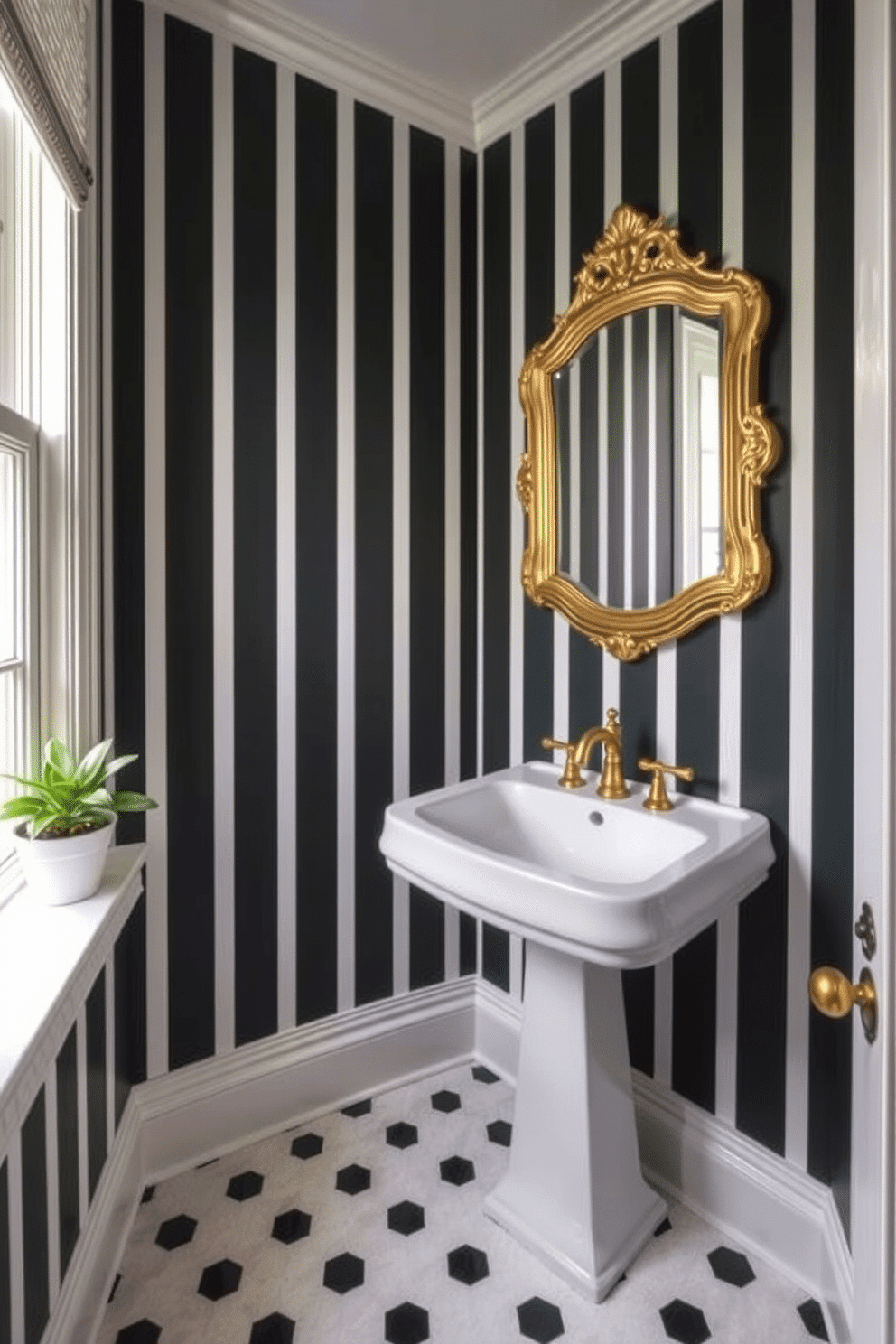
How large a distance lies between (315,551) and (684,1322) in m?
1.76

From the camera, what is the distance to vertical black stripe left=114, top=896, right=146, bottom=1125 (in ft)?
5.32

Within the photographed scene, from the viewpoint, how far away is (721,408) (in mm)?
1502

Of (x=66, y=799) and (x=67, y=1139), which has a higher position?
(x=66, y=799)

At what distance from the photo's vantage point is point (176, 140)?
1642 millimetres

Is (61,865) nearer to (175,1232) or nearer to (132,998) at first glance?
(132,998)

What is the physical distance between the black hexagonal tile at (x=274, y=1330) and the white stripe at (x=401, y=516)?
2.59 ft

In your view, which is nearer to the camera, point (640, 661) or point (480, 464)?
point (640, 661)

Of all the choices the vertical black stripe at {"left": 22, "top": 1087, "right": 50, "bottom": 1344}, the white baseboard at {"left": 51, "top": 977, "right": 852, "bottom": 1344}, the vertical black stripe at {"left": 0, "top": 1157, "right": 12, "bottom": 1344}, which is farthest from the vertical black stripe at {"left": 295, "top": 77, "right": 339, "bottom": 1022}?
the vertical black stripe at {"left": 0, "top": 1157, "right": 12, "bottom": 1344}

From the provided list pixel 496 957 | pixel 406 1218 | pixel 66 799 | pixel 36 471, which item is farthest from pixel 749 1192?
pixel 36 471

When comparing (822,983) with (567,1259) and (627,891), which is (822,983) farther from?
(567,1259)

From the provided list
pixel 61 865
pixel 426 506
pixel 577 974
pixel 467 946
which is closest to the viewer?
pixel 61 865

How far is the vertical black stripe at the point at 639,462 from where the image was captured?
5.45 feet

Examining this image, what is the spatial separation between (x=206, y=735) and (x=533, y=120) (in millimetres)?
1806

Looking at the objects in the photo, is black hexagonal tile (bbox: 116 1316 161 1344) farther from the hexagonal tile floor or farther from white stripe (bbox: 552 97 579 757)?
white stripe (bbox: 552 97 579 757)
